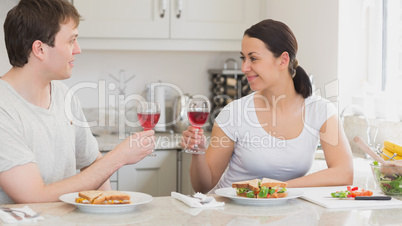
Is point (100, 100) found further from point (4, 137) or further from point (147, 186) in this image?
point (4, 137)

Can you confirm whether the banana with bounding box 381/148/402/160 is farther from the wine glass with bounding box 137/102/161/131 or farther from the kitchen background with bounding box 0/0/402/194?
the wine glass with bounding box 137/102/161/131

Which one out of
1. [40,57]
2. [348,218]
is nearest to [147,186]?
[40,57]

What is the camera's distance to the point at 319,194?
5.70ft

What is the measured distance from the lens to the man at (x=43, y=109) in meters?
1.66

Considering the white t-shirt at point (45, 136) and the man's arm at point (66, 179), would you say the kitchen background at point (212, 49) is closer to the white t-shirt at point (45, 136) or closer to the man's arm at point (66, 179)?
the white t-shirt at point (45, 136)

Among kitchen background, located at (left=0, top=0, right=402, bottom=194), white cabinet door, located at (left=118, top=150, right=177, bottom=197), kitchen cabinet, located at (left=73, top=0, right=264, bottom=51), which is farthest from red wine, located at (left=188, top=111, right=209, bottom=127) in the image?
kitchen cabinet, located at (left=73, top=0, right=264, bottom=51)

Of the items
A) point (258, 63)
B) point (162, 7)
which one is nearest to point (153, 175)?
point (162, 7)

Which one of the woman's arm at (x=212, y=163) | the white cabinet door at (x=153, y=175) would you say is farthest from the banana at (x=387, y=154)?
the white cabinet door at (x=153, y=175)

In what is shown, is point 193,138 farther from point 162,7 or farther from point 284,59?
point 162,7

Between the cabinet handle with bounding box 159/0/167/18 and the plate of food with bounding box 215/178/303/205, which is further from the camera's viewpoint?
the cabinet handle with bounding box 159/0/167/18

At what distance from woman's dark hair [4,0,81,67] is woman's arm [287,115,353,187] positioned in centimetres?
97

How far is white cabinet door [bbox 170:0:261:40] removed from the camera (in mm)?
3539

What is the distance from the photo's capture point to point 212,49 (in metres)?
3.64

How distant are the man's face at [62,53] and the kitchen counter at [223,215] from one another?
0.48 metres
